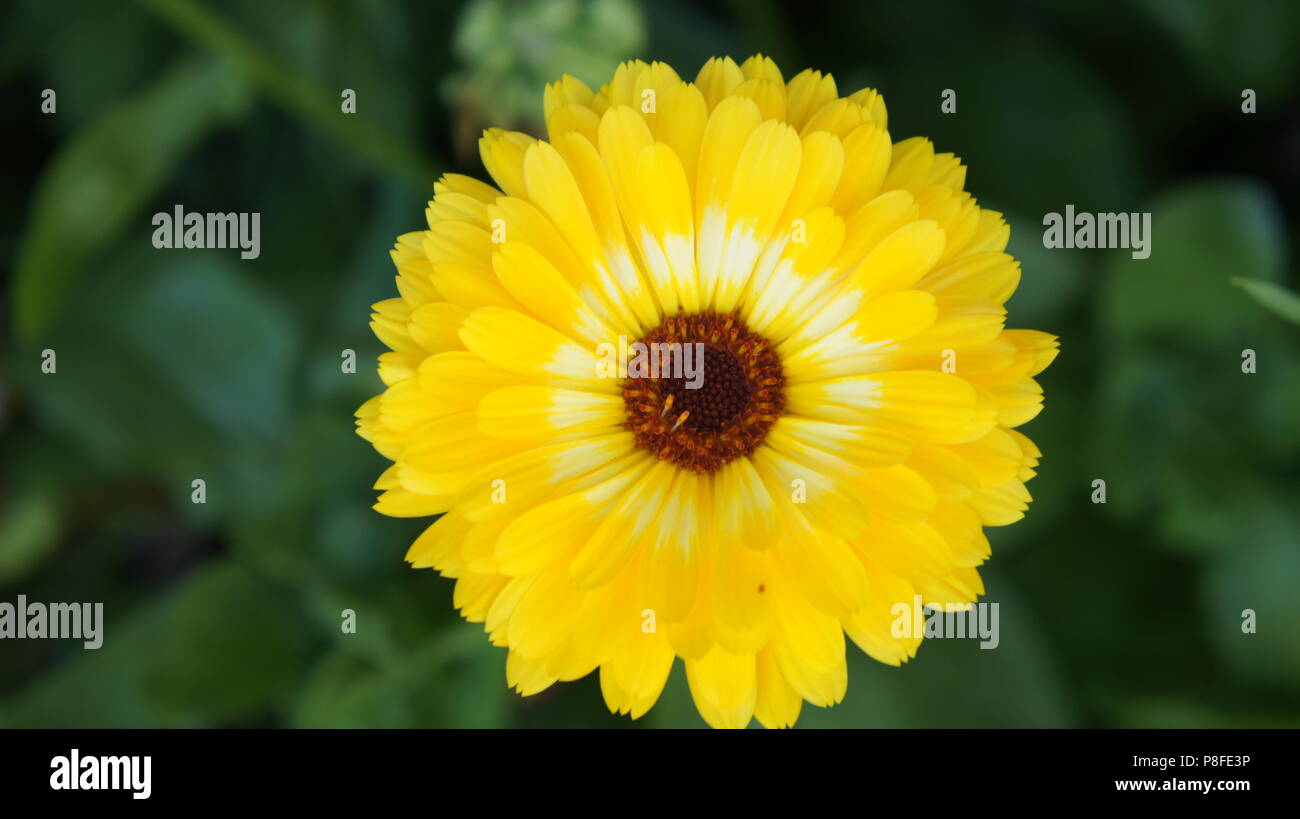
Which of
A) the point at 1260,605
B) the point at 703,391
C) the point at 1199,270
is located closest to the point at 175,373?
the point at 703,391

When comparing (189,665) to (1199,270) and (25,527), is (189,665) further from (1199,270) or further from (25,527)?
(1199,270)

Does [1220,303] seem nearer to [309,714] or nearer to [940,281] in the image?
[940,281]

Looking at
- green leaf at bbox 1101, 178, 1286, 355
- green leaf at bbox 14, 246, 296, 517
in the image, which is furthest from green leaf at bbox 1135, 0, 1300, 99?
green leaf at bbox 14, 246, 296, 517

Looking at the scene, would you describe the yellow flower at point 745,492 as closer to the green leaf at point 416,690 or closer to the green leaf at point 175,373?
the green leaf at point 416,690

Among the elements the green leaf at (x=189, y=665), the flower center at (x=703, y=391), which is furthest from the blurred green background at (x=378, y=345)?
the flower center at (x=703, y=391)

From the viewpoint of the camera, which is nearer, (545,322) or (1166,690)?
(545,322)
